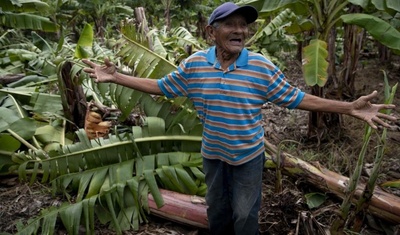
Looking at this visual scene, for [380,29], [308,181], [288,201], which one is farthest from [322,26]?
[288,201]

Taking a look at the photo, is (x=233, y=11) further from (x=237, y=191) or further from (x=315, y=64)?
(x=315, y=64)

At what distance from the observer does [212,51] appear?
2.11 m

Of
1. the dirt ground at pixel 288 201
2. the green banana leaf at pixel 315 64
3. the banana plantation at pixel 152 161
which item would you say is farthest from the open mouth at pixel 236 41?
Answer: the green banana leaf at pixel 315 64

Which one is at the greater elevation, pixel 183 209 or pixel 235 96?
pixel 235 96

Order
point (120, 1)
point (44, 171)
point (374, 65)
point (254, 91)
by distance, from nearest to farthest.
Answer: point (254, 91)
point (44, 171)
point (374, 65)
point (120, 1)

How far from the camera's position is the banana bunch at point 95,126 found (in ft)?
12.7

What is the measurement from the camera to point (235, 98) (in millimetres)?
2006

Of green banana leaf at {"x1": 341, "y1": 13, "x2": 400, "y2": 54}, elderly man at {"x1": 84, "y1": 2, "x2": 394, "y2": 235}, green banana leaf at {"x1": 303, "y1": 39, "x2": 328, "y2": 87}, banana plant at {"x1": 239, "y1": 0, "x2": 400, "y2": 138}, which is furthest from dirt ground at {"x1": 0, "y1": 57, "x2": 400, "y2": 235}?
green banana leaf at {"x1": 341, "y1": 13, "x2": 400, "y2": 54}

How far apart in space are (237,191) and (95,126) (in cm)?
216

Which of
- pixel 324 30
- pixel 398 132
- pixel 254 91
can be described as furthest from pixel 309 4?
pixel 254 91

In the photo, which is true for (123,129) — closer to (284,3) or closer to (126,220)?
(126,220)

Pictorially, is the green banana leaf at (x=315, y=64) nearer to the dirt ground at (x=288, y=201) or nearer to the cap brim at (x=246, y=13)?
the dirt ground at (x=288, y=201)

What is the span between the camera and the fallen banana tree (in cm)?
286

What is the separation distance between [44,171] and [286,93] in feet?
7.62
